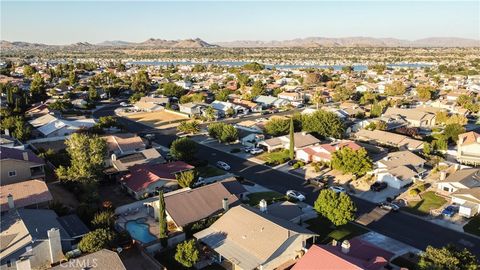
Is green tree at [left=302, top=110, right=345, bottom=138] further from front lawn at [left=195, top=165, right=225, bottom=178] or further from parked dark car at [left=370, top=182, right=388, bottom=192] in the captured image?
front lawn at [left=195, top=165, right=225, bottom=178]

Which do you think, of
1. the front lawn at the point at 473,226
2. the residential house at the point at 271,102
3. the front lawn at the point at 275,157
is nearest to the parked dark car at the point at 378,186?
the front lawn at the point at 473,226

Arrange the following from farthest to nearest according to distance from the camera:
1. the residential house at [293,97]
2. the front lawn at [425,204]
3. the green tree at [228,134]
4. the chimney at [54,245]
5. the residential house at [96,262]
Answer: the residential house at [293,97], the green tree at [228,134], the front lawn at [425,204], the chimney at [54,245], the residential house at [96,262]

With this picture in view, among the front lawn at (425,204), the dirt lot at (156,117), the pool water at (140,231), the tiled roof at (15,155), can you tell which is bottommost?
the front lawn at (425,204)

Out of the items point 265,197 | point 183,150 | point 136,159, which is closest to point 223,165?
point 183,150

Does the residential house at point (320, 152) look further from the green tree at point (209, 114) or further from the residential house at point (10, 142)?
the residential house at point (10, 142)

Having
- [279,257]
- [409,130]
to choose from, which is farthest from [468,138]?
[279,257]
